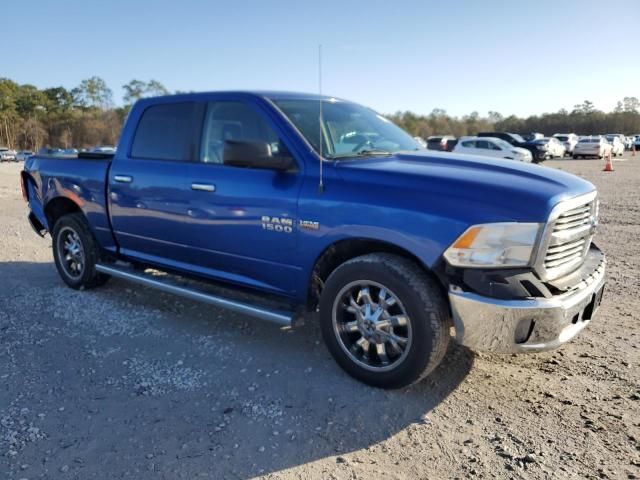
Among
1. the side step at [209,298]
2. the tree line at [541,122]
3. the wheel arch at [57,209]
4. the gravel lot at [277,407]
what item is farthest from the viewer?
the tree line at [541,122]

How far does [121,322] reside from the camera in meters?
4.60

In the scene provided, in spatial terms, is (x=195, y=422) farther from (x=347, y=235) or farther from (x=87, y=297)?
(x=87, y=297)

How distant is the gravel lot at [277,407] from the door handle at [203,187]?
1220mm

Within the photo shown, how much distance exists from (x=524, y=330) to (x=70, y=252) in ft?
15.4

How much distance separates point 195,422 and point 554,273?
229cm

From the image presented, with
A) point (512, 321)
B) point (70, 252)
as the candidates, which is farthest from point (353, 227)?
point (70, 252)

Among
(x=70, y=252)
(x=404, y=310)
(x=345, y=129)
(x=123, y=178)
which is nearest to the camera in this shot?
(x=404, y=310)

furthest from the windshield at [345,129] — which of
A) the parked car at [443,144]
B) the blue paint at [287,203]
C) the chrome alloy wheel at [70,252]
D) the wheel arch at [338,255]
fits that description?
the parked car at [443,144]

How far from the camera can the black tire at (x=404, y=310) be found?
307 cm

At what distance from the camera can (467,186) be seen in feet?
9.98

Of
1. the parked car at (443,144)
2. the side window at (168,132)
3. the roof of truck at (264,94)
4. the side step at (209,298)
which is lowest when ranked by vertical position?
the side step at (209,298)

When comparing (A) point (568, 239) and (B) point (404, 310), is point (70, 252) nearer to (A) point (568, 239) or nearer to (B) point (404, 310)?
(B) point (404, 310)

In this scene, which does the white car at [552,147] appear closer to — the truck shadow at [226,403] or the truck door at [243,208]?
the truck door at [243,208]

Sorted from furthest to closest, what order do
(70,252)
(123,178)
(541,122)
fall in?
(541,122), (70,252), (123,178)
